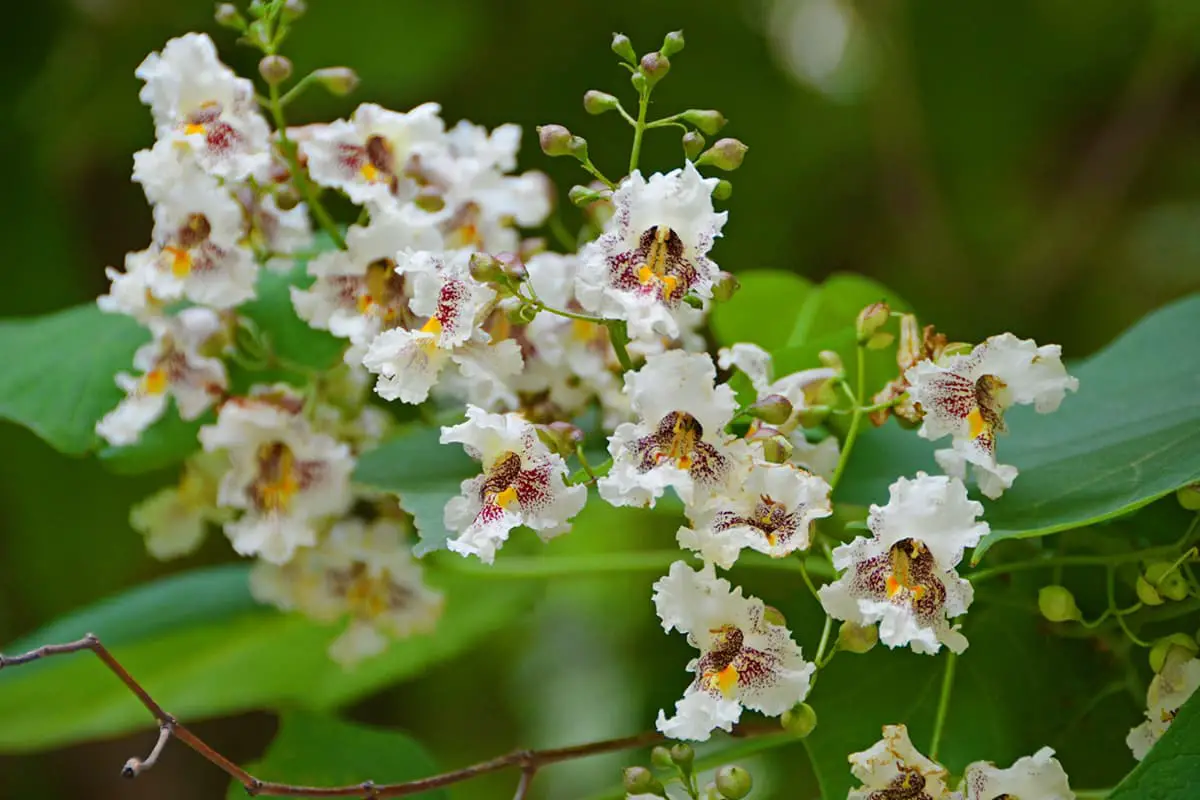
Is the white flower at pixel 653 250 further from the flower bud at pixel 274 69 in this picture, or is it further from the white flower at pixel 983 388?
the flower bud at pixel 274 69

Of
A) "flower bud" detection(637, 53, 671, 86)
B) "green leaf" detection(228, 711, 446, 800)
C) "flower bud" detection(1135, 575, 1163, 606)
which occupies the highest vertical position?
"flower bud" detection(637, 53, 671, 86)

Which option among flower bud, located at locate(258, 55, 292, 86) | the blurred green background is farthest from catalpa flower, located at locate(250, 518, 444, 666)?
the blurred green background

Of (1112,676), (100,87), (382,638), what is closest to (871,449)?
(1112,676)

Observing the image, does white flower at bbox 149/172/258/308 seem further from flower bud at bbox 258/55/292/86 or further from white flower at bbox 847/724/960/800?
white flower at bbox 847/724/960/800

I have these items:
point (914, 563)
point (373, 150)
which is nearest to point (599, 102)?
point (373, 150)

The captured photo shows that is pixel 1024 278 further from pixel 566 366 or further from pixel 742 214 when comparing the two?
pixel 566 366
